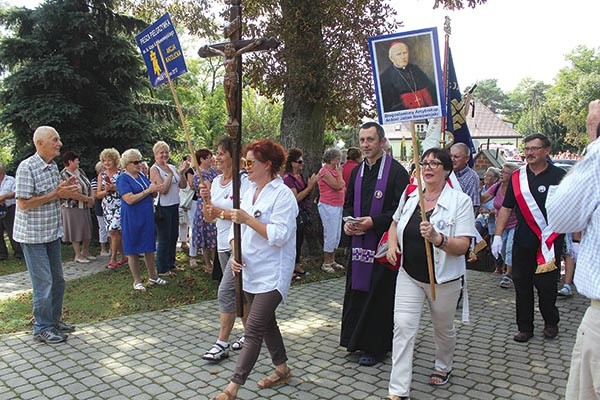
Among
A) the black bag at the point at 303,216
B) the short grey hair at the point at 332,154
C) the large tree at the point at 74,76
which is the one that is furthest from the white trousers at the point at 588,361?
the large tree at the point at 74,76

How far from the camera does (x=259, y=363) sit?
493 cm

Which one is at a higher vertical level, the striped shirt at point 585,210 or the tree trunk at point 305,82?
the tree trunk at point 305,82

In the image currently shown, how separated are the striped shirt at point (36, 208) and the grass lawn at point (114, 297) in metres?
1.36

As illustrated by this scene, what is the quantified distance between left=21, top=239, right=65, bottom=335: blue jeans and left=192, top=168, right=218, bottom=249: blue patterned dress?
2.84 metres

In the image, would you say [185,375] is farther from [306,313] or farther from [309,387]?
[306,313]

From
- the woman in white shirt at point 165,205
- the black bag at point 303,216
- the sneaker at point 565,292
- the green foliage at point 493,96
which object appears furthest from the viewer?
the green foliage at point 493,96

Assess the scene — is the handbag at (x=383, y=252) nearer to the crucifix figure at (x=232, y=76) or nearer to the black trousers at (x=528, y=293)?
the crucifix figure at (x=232, y=76)

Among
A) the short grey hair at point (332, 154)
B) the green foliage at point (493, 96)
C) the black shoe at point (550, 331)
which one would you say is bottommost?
the black shoe at point (550, 331)

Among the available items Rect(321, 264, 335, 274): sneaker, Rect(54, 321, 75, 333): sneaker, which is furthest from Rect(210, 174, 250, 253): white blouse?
Rect(321, 264, 335, 274): sneaker

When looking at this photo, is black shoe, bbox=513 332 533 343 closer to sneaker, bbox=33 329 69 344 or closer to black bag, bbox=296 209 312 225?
black bag, bbox=296 209 312 225

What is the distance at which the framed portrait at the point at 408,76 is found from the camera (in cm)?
416

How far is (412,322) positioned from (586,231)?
178cm

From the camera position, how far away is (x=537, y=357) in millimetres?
5105

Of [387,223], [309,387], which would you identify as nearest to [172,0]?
[387,223]
